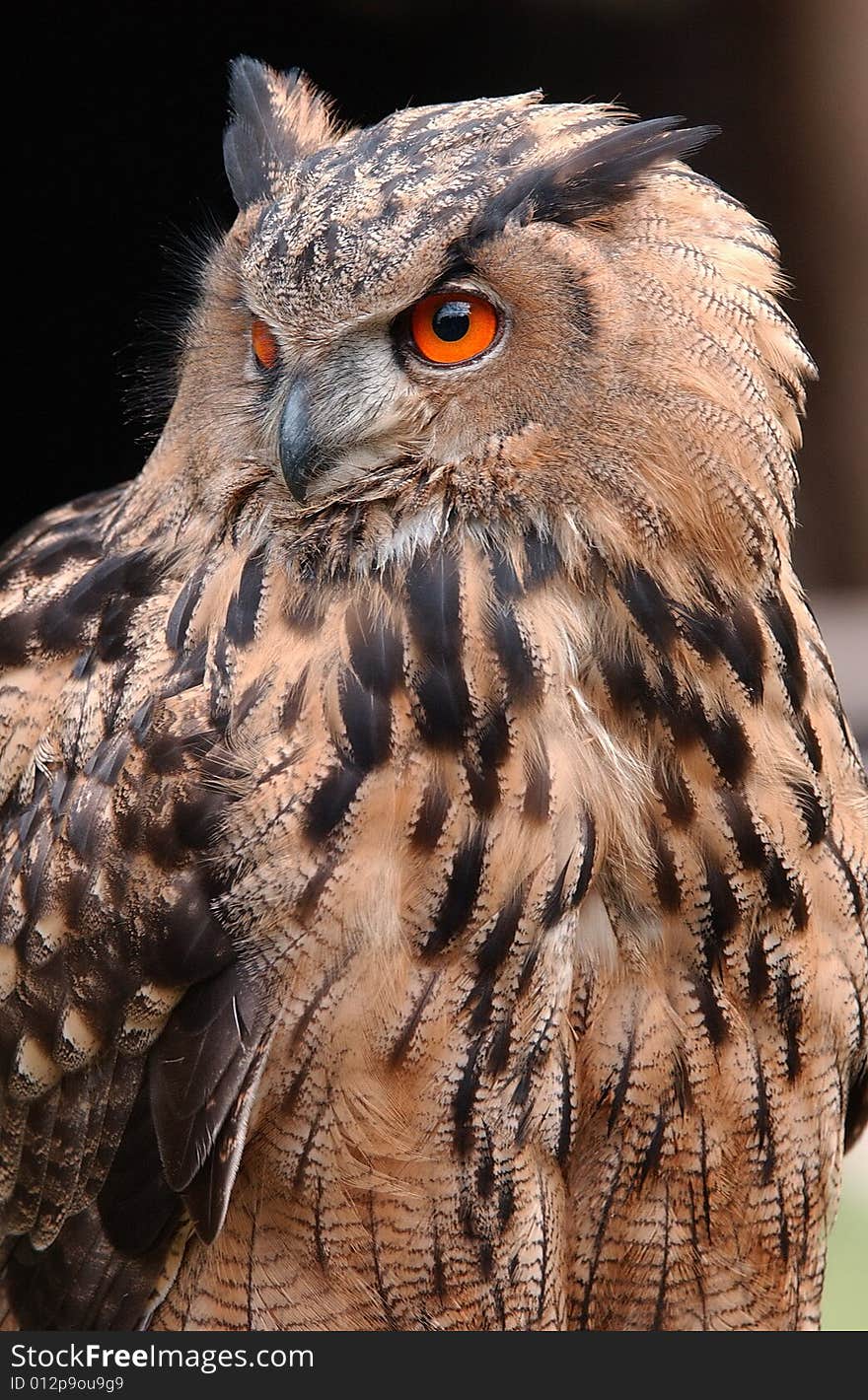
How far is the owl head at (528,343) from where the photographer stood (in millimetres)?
1358

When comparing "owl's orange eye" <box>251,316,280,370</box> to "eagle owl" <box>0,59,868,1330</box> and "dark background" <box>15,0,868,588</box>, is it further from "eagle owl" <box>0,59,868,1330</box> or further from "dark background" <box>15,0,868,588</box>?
"dark background" <box>15,0,868,588</box>

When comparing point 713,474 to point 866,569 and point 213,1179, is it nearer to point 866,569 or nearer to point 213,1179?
point 213,1179

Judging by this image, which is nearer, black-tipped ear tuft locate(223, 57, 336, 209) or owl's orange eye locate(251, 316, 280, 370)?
owl's orange eye locate(251, 316, 280, 370)

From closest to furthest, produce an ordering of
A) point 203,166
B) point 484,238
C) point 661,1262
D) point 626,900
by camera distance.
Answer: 1. point 484,238
2. point 626,900
3. point 661,1262
4. point 203,166

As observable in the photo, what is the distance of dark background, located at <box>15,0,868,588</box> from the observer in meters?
4.22

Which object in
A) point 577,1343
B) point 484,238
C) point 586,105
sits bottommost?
point 577,1343

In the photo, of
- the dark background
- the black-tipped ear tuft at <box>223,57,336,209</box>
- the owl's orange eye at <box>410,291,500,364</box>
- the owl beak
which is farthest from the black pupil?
Answer: the dark background

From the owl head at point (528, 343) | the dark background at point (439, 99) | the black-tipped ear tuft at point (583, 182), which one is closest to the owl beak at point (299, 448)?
the owl head at point (528, 343)

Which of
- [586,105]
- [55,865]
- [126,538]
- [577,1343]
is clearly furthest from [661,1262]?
[586,105]

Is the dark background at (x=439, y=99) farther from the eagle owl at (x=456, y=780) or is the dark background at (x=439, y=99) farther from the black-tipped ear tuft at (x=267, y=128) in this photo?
the eagle owl at (x=456, y=780)

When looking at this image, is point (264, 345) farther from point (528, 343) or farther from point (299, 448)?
point (528, 343)

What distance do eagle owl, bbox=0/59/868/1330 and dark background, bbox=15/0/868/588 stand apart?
2789 millimetres

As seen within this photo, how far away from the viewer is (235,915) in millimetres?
1422

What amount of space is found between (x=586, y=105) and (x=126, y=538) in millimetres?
688
